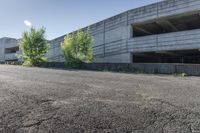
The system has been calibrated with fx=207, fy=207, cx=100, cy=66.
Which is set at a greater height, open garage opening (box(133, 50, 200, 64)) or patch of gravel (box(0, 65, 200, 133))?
open garage opening (box(133, 50, 200, 64))

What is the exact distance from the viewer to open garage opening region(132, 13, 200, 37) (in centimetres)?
2598

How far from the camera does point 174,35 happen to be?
77.7ft

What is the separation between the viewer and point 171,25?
→ 28.2 m

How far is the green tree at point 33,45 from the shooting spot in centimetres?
3538

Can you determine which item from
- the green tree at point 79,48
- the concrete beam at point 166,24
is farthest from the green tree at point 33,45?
the concrete beam at point 166,24

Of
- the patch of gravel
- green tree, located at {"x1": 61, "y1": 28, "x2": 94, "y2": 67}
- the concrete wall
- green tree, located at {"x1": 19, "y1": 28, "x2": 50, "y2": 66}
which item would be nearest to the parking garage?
green tree, located at {"x1": 61, "y1": 28, "x2": 94, "y2": 67}

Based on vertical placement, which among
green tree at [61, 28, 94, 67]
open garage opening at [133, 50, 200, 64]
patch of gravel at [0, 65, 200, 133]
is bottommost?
patch of gravel at [0, 65, 200, 133]

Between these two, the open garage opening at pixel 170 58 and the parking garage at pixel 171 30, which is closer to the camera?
the parking garage at pixel 171 30

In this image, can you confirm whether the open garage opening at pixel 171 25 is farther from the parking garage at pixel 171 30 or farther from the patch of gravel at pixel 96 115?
the patch of gravel at pixel 96 115

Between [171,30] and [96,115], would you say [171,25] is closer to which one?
[171,30]

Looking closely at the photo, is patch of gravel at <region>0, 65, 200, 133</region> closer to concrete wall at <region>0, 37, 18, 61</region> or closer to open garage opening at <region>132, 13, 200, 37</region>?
open garage opening at <region>132, 13, 200, 37</region>

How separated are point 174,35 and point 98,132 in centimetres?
2246

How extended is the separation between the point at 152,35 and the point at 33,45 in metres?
20.6

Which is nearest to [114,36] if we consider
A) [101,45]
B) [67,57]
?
[101,45]
